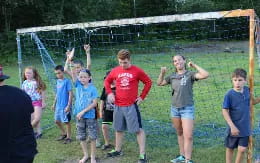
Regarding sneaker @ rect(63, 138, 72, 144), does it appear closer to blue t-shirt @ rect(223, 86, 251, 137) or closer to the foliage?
blue t-shirt @ rect(223, 86, 251, 137)

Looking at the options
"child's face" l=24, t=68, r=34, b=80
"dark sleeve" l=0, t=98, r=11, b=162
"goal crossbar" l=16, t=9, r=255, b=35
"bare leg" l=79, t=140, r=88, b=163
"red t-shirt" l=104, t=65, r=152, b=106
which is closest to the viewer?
"dark sleeve" l=0, t=98, r=11, b=162

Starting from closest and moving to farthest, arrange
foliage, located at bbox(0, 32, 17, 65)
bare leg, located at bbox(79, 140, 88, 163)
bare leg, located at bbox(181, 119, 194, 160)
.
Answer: bare leg, located at bbox(181, 119, 194, 160)
bare leg, located at bbox(79, 140, 88, 163)
foliage, located at bbox(0, 32, 17, 65)

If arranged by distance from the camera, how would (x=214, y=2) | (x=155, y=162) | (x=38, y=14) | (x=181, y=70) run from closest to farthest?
(x=181, y=70), (x=155, y=162), (x=38, y=14), (x=214, y=2)

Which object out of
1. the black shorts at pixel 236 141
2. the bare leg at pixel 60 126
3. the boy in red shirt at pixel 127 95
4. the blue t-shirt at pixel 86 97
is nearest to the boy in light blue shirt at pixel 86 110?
the blue t-shirt at pixel 86 97

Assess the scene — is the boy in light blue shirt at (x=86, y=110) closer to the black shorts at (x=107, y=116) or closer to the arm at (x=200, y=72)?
the black shorts at (x=107, y=116)

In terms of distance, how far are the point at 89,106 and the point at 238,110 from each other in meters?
2.07

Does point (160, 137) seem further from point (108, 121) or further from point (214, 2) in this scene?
point (214, 2)

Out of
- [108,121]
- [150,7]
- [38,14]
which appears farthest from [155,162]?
[150,7]

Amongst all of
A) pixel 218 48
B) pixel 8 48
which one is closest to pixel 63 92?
pixel 218 48

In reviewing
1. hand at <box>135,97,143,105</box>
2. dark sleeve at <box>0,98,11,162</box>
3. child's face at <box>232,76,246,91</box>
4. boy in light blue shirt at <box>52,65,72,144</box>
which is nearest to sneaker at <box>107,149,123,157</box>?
hand at <box>135,97,143,105</box>

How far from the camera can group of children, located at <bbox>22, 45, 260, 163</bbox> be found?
450 centimetres

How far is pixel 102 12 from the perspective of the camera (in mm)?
25922

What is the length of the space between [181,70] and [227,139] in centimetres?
110

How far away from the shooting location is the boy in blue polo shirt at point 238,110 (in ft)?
14.6
